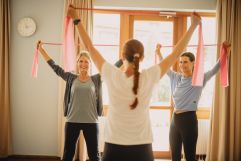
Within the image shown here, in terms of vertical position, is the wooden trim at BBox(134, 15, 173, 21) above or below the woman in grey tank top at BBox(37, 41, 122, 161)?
above

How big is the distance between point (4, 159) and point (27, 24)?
80.1 inches

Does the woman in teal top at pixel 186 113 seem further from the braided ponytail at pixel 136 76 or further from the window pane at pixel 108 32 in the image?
the window pane at pixel 108 32

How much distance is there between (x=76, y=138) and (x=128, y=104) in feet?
4.97

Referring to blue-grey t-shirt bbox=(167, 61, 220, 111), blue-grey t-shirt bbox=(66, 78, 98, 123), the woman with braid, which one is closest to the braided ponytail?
the woman with braid

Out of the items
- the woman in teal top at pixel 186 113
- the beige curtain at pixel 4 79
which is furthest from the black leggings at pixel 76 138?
the beige curtain at pixel 4 79

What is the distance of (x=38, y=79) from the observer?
4113mm

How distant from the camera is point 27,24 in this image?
4.05 metres

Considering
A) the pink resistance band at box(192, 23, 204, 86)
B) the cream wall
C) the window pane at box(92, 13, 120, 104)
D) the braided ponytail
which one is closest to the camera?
the braided ponytail

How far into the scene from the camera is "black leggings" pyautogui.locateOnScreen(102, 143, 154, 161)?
1293mm

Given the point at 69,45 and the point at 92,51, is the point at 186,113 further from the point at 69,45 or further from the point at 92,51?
the point at 92,51

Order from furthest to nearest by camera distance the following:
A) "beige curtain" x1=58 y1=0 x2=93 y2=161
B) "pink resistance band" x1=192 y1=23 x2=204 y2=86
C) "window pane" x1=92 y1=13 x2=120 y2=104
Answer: "window pane" x1=92 y1=13 x2=120 y2=104 < "beige curtain" x1=58 y1=0 x2=93 y2=161 < "pink resistance band" x1=192 y1=23 x2=204 y2=86

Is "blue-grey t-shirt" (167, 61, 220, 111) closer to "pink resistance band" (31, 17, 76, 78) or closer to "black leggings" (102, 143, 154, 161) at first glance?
"pink resistance band" (31, 17, 76, 78)

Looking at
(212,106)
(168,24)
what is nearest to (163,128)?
(212,106)

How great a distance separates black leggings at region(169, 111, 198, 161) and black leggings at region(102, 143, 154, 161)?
1.45 meters
